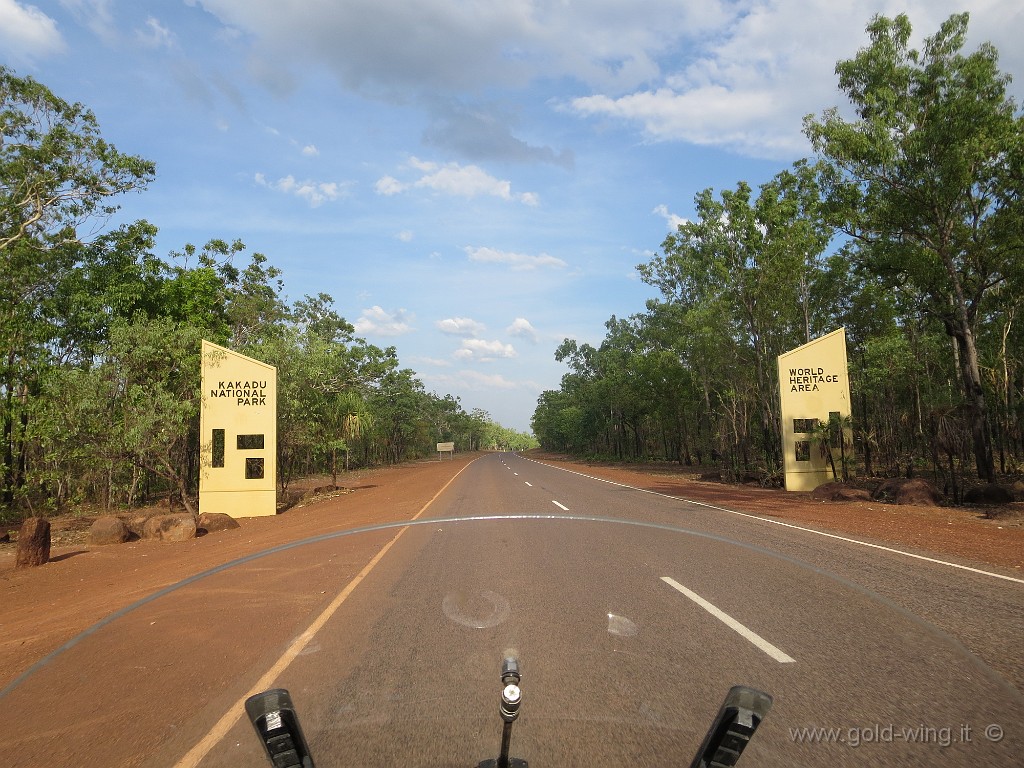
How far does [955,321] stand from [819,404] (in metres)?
5.08

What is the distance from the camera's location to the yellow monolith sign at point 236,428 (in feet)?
61.8

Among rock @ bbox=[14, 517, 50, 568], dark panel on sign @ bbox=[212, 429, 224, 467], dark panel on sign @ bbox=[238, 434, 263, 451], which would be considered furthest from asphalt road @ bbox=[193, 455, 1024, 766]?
dark panel on sign @ bbox=[212, 429, 224, 467]

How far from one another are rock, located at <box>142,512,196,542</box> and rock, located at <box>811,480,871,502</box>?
17372 millimetres

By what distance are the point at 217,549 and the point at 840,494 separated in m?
17.1

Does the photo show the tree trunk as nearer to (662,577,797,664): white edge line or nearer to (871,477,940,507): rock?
(871,477,940,507): rock

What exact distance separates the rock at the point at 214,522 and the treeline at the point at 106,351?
6.88ft

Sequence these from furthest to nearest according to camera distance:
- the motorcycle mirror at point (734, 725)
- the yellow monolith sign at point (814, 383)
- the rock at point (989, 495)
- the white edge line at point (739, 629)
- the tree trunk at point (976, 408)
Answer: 1. the yellow monolith sign at point (814, 383)
2. the tree trunk at point (976, 408)
3. the rock at point (989, 495)
4. the white edge line at point (739, 629)
5. the motorcycle mirror at point (734, 725)

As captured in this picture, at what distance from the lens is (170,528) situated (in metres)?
15.1

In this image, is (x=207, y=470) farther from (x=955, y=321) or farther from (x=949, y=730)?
(x=955, y=321)

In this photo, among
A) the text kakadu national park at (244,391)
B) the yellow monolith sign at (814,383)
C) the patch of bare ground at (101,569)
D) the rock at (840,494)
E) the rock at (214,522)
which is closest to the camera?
the patch of bare ground at (101,569)

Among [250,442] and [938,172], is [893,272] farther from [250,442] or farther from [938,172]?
[250,442]

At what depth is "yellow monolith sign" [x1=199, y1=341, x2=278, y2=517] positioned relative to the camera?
18828 millimetres

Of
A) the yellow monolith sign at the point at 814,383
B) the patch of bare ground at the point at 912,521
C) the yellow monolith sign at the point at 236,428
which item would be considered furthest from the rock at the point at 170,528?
the yellow monolith sign at the point at 814,383

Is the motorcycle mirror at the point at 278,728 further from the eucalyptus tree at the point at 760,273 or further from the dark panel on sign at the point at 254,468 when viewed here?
the eucalyptus tree at the point at 760,273
